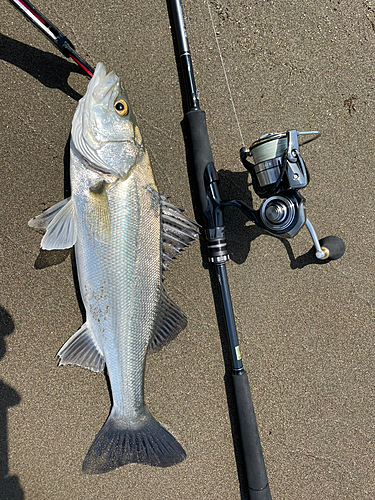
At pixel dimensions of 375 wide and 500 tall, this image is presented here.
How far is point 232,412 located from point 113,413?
0.66 meters

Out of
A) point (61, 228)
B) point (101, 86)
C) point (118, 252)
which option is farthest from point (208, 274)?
point (101, 86)

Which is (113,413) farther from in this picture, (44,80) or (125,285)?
(44,80)

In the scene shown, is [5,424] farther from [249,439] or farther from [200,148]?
[200,148]

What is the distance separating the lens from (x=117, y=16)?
158cm

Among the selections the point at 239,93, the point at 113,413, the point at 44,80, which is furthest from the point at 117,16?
the point at 113,413

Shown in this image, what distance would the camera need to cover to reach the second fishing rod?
1.53 m

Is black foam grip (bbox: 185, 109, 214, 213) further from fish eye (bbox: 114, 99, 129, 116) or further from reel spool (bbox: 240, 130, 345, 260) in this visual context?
fish eye (bbox: 114, 99, 129, 116)

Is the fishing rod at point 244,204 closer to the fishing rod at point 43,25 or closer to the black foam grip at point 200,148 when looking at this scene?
the black foam grip at point 200,148

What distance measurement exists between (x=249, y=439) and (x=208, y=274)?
0.89 m

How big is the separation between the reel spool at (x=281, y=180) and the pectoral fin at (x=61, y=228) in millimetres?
851

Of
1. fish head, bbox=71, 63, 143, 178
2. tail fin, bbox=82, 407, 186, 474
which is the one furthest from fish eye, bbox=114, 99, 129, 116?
tail fin, bbox=82, 407, 186, 474

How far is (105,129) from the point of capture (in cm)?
130

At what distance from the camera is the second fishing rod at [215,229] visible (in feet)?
5.01

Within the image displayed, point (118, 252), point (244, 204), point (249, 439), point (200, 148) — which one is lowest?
point (249, 439)
